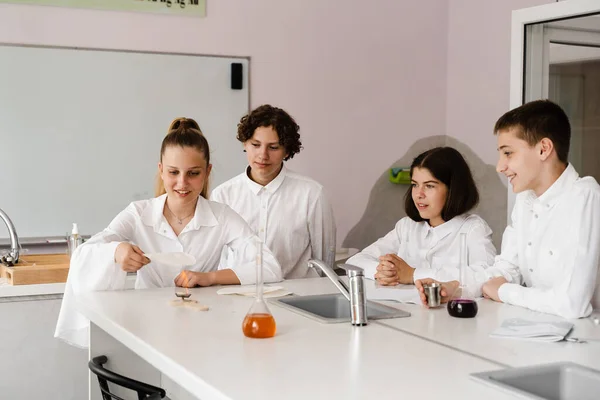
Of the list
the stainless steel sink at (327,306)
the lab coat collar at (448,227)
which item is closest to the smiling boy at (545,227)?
the stainless steel sink at (327,306)

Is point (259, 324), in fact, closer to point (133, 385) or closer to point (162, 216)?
point (133, 385)

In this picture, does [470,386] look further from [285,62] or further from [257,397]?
[285,62]

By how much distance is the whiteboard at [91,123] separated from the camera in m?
3.92

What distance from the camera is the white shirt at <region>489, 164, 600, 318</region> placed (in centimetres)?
221

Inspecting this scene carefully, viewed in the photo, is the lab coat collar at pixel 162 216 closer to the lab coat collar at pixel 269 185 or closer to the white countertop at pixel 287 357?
the white countertop at pixel 287 357

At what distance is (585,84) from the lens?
3877mm

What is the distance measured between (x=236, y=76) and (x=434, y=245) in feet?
5.75

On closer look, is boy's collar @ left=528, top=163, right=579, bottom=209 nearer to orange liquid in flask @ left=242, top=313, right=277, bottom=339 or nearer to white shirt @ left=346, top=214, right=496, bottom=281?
white shirt @ left=346, top=214, right=496, bottom=281

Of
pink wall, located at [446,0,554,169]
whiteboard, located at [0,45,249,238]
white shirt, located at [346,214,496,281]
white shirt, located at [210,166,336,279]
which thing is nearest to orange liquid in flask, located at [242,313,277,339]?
white shirt, located at [346,214,496,281]

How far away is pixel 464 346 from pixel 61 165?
9.00 feet

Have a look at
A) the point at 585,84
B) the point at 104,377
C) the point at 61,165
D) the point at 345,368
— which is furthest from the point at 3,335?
the point at 585,84

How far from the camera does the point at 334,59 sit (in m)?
4.72

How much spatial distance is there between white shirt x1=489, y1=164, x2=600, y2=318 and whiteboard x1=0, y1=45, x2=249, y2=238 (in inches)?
87.4

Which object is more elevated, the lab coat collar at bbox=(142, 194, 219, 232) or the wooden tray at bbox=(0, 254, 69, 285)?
the lab coat collar at bbox=(142, 194, 219, 232)
